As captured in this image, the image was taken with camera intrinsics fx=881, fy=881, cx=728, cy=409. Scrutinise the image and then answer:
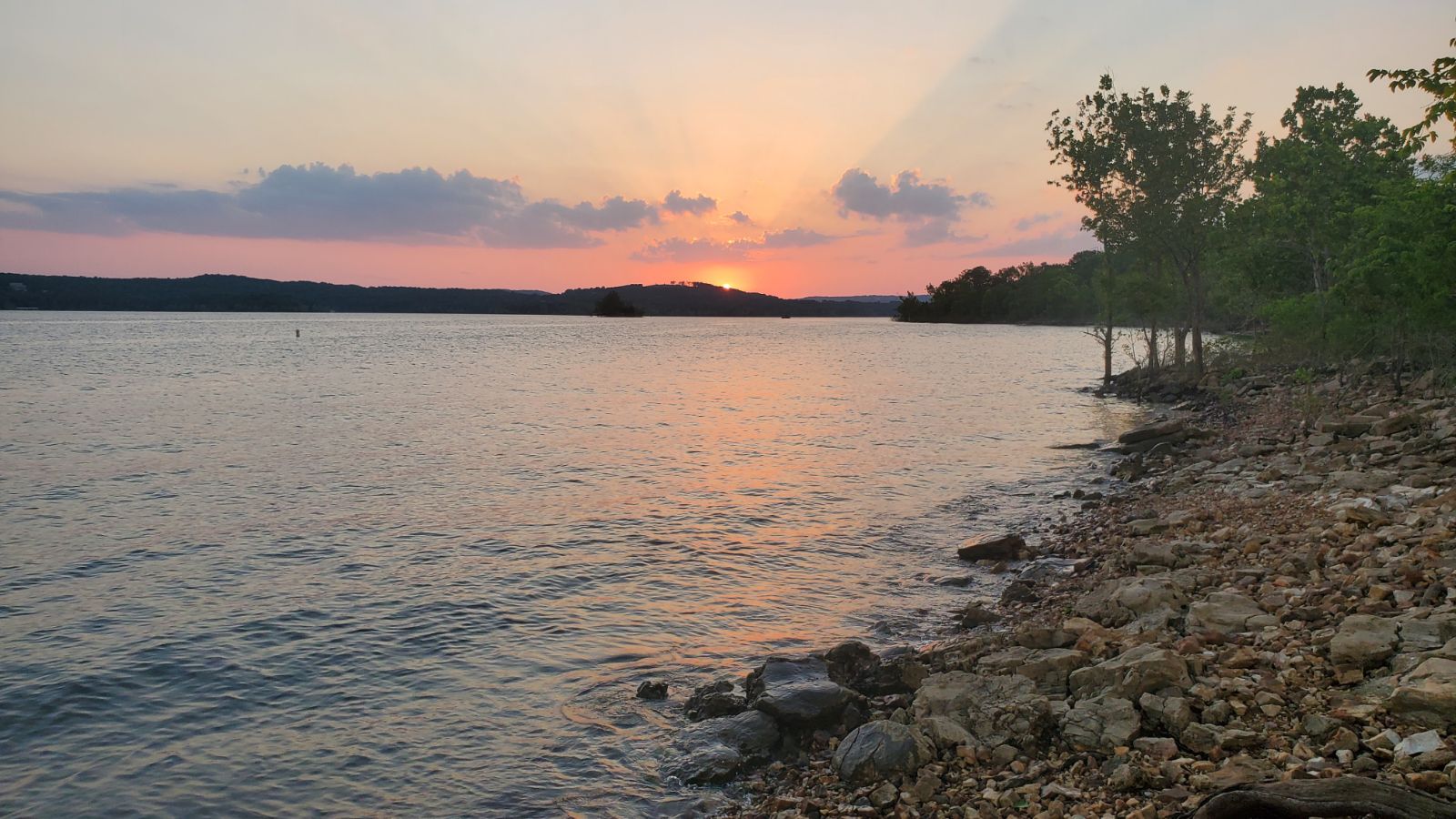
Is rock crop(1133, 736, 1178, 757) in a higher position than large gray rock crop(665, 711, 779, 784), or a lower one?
higher

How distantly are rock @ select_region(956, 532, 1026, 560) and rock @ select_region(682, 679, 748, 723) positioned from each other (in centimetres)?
919

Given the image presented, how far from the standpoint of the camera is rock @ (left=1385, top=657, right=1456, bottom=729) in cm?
712

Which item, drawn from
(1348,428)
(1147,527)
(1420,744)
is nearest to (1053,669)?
(1420,744)

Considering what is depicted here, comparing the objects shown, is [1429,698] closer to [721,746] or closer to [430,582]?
[721,746]

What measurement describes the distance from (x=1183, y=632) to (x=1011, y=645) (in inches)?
89.5

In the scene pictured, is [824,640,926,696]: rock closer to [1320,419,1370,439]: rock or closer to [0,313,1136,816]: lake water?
[0,313,1136,816]: lake water

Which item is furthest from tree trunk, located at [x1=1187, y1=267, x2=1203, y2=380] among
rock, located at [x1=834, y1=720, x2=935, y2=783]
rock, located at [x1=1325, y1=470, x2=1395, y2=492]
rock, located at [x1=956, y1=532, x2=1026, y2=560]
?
rock, located at [x1=834, y1=720, x2=935, y2=783]

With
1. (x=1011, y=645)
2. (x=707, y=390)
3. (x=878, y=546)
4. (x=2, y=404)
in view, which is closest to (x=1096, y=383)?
(x=707, y=390)

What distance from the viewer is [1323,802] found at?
6215 millimetres

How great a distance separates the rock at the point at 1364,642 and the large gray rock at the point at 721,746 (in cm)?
616

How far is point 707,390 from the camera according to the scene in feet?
214

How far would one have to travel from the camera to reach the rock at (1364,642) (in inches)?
344

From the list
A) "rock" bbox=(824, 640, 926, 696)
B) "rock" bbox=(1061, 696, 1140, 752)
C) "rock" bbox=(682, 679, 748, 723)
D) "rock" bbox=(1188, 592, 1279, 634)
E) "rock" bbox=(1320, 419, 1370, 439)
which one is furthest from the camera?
"rock" bbox=(1320, 419, 1370, 439)

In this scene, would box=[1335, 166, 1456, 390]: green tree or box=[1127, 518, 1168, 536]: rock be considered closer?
box=[1127, 518, 1168, 536]: rock
